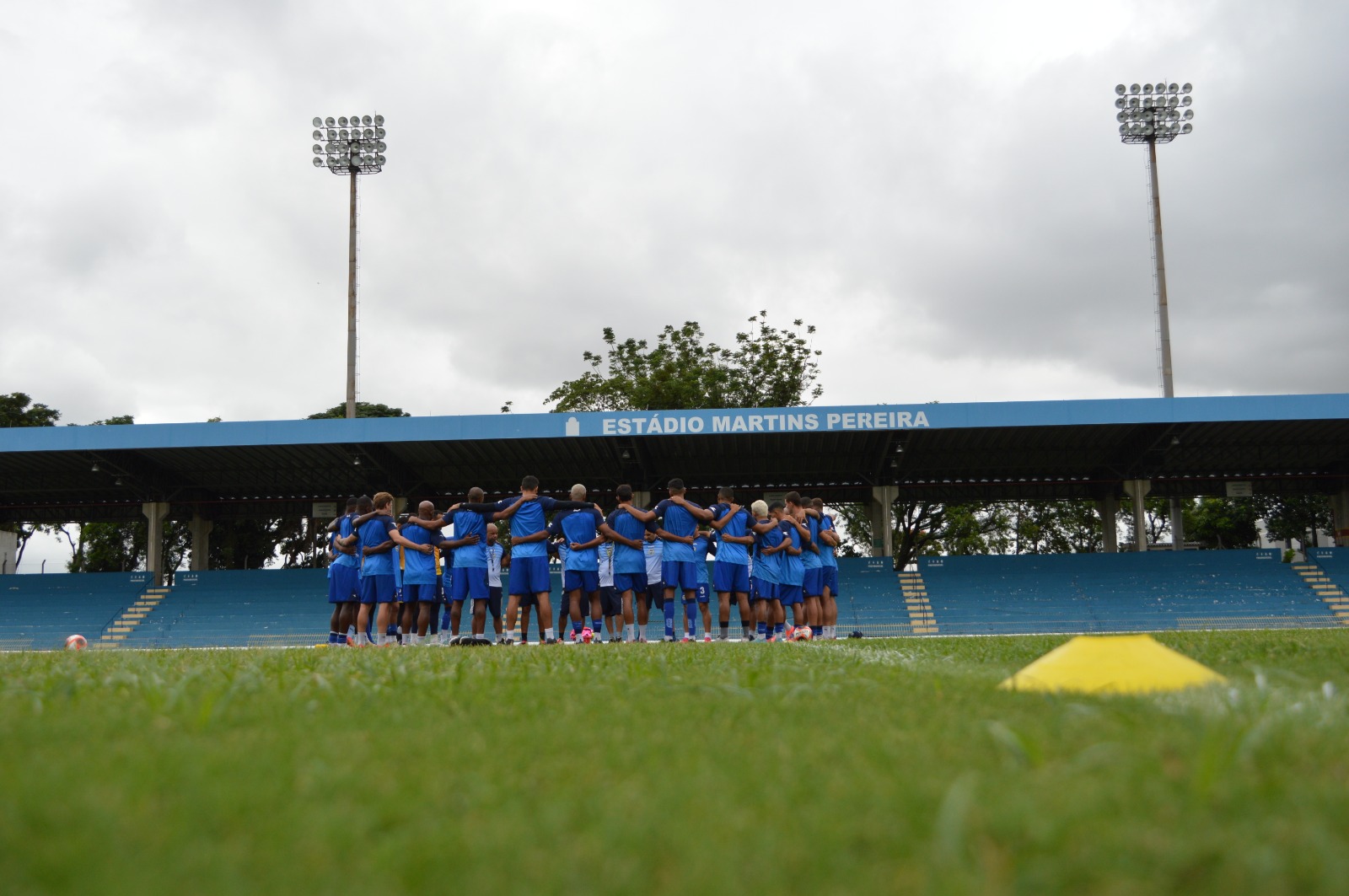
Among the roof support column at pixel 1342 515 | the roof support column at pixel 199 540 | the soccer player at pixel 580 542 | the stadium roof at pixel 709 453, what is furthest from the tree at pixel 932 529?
the soccer player at pixel 580 542

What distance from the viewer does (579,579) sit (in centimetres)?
1155

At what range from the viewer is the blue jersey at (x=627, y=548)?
1213 centimetres

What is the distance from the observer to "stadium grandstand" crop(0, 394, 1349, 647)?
2433cm

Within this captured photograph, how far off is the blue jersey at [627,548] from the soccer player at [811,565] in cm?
206

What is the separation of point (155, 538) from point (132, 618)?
108 inches

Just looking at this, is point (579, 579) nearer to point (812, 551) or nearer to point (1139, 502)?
point (812, 551)

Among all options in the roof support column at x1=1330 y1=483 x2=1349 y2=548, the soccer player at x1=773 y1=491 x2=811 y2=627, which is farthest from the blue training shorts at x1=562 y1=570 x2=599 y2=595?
the roof support column at x1=1330 y1=483 x2=1349 y2=548

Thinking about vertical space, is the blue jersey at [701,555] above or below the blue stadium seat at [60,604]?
above

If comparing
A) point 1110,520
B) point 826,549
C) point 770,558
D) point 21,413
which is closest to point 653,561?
point 770,558

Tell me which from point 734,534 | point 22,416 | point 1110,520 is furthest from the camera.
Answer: point 22,416

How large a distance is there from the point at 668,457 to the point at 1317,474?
64.3ft

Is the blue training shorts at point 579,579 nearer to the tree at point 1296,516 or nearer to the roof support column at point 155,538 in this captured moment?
the roof support column at point 155,538

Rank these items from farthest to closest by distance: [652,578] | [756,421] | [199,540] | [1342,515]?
[199,540] < [1342,515] < [756,421] < [652,578]

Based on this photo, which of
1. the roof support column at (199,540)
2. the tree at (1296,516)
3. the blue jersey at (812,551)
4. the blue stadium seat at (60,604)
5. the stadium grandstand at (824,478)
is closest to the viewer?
the blue jersey at (812,551)
